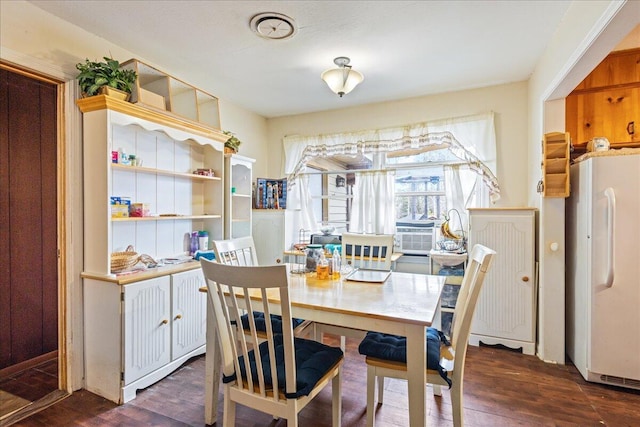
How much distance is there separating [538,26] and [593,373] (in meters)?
2.44

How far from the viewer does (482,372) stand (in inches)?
96.4

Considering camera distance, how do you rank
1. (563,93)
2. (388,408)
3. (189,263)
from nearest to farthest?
1. (388,408)
2. (563,93)
3. (189,263)

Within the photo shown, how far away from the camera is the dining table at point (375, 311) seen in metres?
1.37

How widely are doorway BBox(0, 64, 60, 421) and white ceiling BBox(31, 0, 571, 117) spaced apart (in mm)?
892

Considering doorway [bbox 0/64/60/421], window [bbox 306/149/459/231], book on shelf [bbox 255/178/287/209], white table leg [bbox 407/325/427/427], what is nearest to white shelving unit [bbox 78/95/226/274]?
doorway [bbox 0/64/60/421]

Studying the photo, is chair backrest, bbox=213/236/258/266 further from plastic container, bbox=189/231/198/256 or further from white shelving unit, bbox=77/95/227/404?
plastic container, bbox=189/231/198/256

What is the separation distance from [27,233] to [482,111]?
4.21 metres

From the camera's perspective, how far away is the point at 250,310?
1352mm

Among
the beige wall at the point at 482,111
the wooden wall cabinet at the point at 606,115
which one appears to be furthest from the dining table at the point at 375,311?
the wooden wall cabinet at the point at 606,115

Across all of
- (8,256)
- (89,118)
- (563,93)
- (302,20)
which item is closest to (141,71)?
(89,118)

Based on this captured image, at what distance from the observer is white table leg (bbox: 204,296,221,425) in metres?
1.80

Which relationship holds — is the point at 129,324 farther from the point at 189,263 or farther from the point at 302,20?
the point at 302,20

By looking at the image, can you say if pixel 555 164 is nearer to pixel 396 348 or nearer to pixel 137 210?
→ pixel 396 348

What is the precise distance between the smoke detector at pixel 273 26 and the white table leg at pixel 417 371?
200 centimetres
